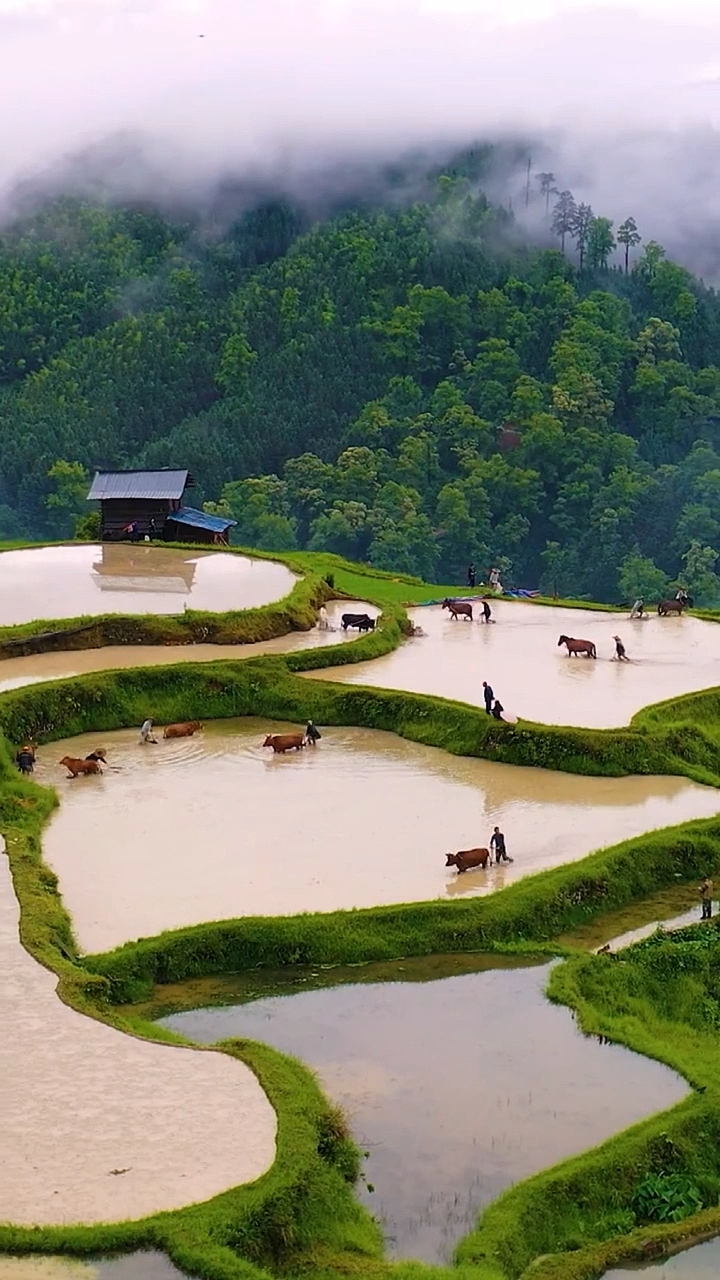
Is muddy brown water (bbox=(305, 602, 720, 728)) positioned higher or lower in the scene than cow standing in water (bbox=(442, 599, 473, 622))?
lower

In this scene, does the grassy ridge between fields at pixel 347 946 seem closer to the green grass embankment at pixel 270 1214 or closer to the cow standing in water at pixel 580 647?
the green grass embankment at pixel 270 1214

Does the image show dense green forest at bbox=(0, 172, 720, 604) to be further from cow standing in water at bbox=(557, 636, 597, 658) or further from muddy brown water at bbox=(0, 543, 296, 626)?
cow standing in water at bbox=(557, 636, 597, 658)

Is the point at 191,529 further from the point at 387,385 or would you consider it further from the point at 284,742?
the point at 387,385

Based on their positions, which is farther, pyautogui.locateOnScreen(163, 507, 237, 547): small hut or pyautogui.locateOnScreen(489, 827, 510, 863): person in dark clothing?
pyautogui.locateOnScreen(163, 507, 237, 547): small hut

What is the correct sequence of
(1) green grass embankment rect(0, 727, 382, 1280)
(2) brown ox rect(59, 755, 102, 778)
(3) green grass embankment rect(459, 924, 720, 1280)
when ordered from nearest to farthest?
(1) green grass embankment rect(0, 727, 382, 1280) → (3) green grass embankment rect(459, 924, 720, 1280) → (2) brown ox rect(59, 755, 102, 778)

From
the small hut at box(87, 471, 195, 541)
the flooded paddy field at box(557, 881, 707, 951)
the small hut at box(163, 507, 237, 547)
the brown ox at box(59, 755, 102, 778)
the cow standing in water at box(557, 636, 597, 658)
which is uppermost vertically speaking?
the small hut at box(87, 471, 195, 541)

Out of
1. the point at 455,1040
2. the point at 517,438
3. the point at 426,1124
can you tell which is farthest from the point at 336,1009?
the point at 517,438

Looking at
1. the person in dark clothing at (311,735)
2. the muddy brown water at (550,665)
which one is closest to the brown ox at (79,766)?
the person in dark clothing at (311,735)

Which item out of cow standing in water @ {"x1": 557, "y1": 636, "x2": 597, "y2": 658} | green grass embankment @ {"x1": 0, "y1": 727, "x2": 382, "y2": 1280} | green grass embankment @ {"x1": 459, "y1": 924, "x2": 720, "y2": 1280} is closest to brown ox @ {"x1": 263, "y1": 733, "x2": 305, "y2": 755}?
cow standing in water @ {"x1": 557, "y1": 636, "x2": 597, "y2": 658}
